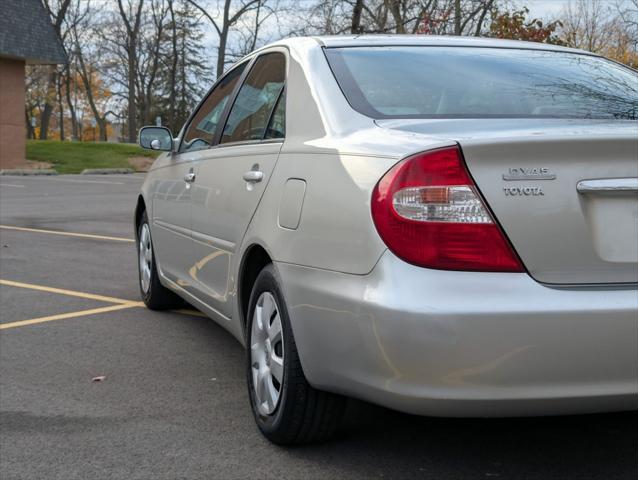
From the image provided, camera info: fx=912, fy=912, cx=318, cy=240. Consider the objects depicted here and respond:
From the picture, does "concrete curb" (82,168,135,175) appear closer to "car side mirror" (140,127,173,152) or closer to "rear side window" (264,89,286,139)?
"car side mirror" (140,127,173,152)

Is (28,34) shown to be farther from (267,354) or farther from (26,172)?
(267,354)

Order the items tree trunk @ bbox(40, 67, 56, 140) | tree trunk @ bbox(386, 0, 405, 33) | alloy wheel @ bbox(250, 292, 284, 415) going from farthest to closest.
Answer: tree trunk @ bbox(40, 67, 56, 140), tree trunk @ bbox(386, 0, 405, 33), alloy wheel @ bbox(250, 292, 284, 415)

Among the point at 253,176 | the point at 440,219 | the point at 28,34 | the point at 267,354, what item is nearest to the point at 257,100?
the point at 253,176

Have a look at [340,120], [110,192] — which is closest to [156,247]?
[340,120]

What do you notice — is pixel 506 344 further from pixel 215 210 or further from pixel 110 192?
pixel 110 192

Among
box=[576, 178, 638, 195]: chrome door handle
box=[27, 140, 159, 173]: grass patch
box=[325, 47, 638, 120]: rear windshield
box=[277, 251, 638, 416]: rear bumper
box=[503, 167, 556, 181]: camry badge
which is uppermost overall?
box=[325, 47, 638, 120]: rear windshield

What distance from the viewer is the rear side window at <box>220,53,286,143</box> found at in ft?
13.8

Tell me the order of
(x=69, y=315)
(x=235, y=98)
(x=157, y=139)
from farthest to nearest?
(x=69, y=315)
(x=157, y=139)
(x=235, y=98)

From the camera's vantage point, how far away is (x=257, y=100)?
14.7 ft

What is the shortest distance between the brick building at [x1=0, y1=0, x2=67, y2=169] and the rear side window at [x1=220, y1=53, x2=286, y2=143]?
1158 inches

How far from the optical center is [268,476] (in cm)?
331

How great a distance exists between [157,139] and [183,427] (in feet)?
7.72

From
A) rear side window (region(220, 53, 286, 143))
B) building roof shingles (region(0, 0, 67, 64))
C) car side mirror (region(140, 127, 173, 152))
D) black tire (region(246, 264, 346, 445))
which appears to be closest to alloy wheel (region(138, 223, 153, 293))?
car side mirror (region(140, 127, 173, 152))

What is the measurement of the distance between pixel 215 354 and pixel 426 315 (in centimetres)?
271
